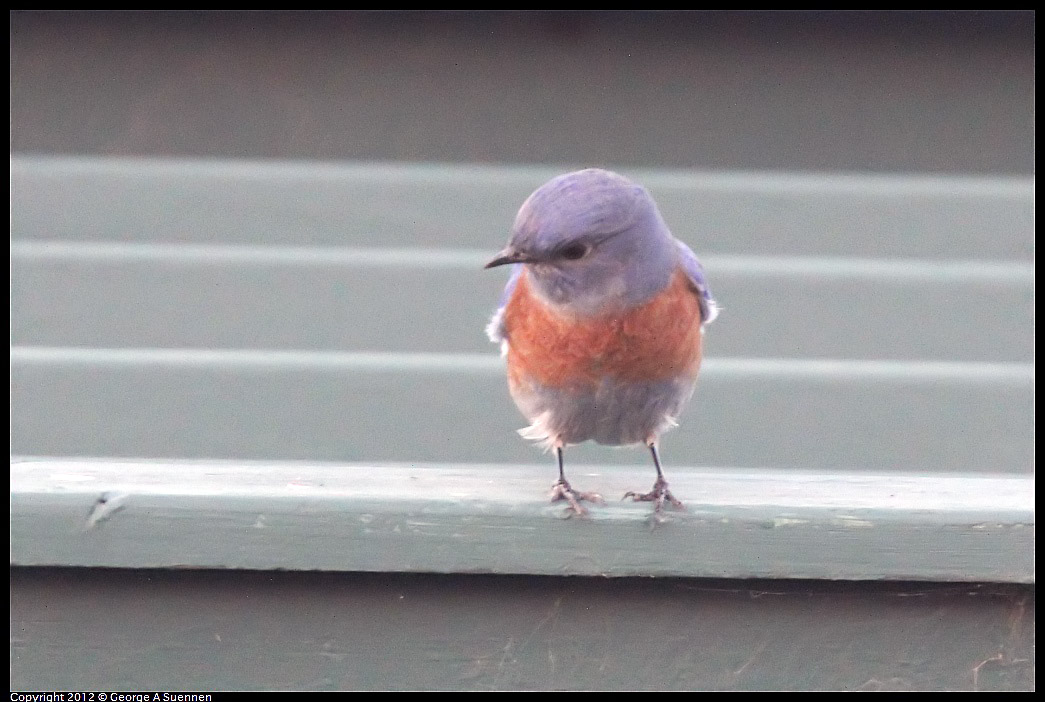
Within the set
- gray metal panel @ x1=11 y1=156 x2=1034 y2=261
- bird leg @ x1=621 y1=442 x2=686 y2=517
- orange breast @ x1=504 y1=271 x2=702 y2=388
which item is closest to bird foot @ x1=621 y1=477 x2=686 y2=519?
bird leg @ x1=621 y1=442 x2=686 y2=517

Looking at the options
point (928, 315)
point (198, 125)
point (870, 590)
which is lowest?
point (870, 590)

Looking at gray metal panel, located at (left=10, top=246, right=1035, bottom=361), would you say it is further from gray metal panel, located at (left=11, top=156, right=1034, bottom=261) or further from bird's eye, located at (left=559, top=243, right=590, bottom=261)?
bird's eye, located at (left=559, top=243, right=590, bottom=261)

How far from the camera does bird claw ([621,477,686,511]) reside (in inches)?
46.9

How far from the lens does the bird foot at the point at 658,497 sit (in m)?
1.19

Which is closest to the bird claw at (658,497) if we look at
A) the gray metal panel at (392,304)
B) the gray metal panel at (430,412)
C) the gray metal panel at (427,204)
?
the gray metal panel at (430,412)

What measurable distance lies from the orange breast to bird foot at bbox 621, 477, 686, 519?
147 millimetres

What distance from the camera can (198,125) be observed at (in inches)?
100

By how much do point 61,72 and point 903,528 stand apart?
1995 mm

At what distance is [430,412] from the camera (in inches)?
91.5

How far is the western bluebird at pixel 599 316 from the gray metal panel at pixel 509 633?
0.39 feet

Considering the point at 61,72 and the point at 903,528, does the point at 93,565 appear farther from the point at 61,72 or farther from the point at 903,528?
the point at 61,72

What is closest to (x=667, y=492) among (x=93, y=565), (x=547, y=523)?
(x=547, y=523)

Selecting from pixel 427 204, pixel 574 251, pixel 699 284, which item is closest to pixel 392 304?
pixel 427 204

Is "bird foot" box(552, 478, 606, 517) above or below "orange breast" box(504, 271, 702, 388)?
below
